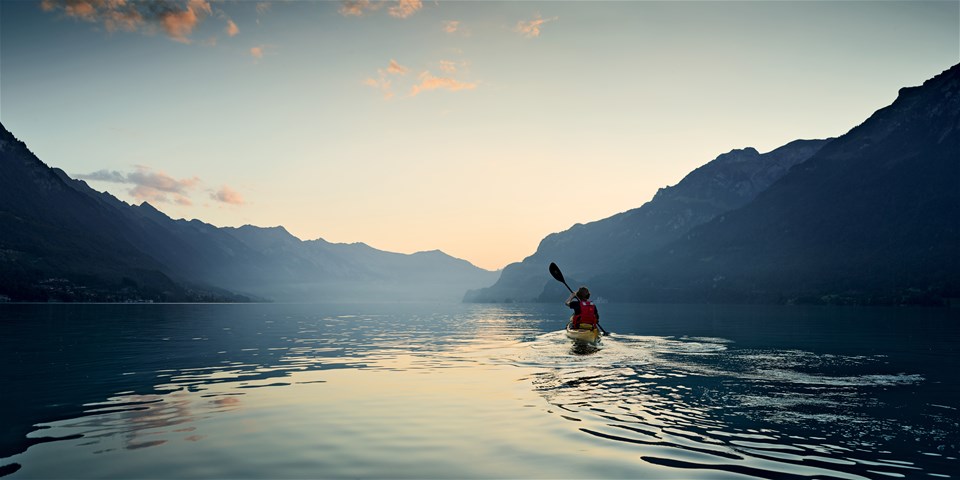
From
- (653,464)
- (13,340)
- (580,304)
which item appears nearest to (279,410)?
(653,464)

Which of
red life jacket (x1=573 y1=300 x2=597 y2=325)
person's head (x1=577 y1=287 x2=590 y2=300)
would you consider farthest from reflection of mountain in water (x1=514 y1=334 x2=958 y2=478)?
person's head (x1=577 y1=287 x2=590 y2=300)

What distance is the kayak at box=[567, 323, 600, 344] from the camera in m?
44.9

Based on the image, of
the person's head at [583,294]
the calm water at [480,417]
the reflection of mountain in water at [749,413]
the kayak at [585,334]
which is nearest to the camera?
the calm water at [480,417]

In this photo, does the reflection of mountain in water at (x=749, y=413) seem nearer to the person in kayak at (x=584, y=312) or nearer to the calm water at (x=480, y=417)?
the calm water at (x=480, y=417)

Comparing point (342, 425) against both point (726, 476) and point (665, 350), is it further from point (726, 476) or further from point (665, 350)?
point (665, 350)

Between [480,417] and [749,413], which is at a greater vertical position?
[749,413]

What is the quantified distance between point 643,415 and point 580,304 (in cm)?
2665

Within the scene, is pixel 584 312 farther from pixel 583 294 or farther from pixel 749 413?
pixel 749 413

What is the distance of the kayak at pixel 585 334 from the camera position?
147ft

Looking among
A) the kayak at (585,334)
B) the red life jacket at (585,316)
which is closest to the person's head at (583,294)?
the red life jacket at (585,316)

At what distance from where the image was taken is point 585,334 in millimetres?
45188

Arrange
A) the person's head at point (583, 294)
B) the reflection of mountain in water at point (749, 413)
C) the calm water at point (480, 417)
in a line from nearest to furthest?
the calm water at point (480, 417) < the reflection of mountain in water at point (749, 413) < the person's head at point (583, 294)

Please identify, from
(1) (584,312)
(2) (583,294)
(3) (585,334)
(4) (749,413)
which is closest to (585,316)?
(1) (584,312)

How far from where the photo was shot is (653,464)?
14008 millimetres
